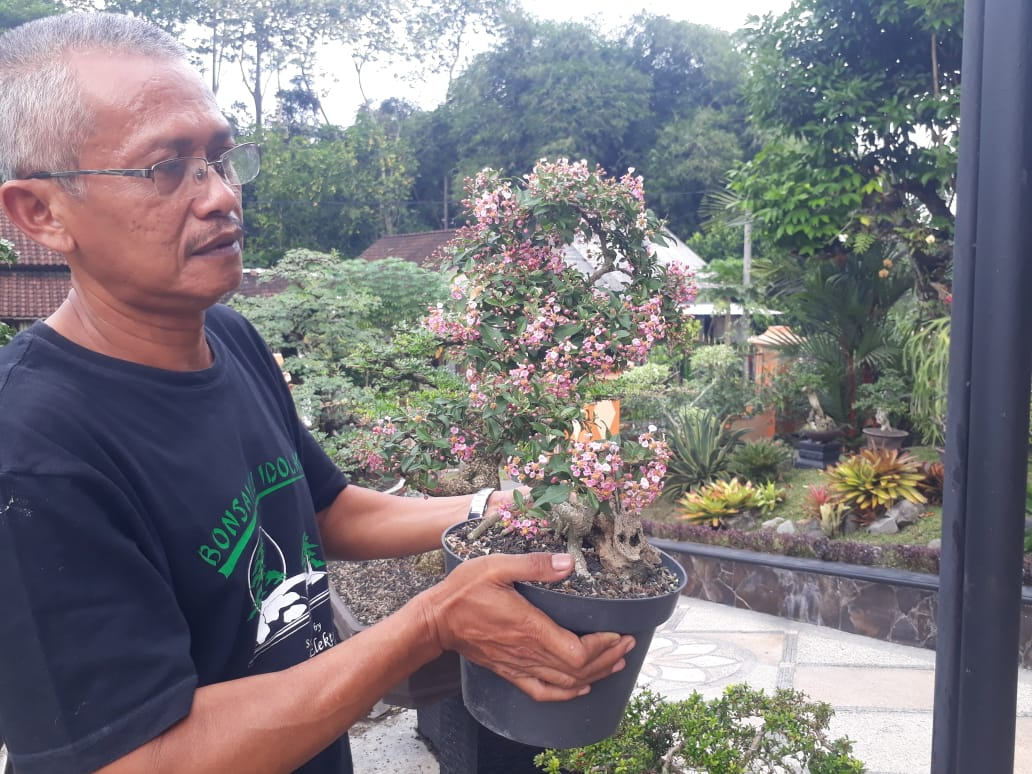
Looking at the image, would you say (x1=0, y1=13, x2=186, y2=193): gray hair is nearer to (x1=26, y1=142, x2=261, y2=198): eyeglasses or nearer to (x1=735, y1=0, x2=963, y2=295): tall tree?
(x1=26, y1=142, x2=261, y2=198): eyeglasses

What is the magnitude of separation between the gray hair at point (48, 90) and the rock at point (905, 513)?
18.7 ft

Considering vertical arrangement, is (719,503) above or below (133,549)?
below

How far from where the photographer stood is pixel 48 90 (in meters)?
1.13

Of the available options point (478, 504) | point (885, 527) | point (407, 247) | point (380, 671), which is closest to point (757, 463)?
point (885, 527)

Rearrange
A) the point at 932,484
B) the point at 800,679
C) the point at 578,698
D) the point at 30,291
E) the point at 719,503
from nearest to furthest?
1. the point at 578,698
2. the point at 800,679
3. the point at 932,484
4. the point at 719,503
5. the point at 30,291

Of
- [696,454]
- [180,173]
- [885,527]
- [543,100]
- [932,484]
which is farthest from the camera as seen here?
[543,100]

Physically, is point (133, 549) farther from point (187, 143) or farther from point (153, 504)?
point (187, 143)

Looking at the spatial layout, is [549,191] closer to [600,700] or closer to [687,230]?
[600,700]

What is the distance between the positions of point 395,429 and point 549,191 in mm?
703

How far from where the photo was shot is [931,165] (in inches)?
277

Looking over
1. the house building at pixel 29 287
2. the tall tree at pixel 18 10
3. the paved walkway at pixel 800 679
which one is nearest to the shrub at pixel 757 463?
the paved walkway at pixel 800 679

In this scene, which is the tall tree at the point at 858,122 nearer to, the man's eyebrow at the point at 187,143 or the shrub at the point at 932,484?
the shrub at the point at 932,484

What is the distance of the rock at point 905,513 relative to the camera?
19.0 feet

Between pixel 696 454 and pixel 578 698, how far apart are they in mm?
6009
